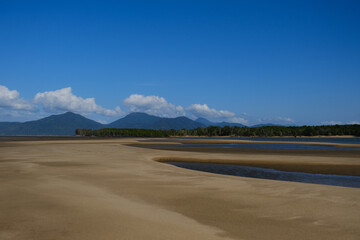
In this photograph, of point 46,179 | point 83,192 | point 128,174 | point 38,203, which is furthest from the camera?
point 128,174

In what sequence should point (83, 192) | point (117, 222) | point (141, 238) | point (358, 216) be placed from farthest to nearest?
1. point (83, 192)
2. point (358, 216)
3. point (117, 222)
4. point (141, 238)

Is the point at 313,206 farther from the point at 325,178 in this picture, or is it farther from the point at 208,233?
the point at 325,178

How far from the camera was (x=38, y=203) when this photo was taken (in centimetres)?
1012

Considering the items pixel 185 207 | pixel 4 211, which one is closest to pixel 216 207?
pixel 185 207

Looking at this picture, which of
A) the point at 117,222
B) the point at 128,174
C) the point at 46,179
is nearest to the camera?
the point at 117,222

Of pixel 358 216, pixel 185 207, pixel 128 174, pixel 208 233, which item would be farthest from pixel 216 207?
pixel 128 174

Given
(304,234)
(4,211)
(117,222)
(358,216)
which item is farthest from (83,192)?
(358,216)

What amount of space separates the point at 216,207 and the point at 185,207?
1.14 meters

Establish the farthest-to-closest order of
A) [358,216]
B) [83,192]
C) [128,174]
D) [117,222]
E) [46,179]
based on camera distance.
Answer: [128,174]
[46,179]
[83,192]
[358,216]
[117,222]

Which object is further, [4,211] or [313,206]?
[313,206]

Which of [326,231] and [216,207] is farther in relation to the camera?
[216,207]

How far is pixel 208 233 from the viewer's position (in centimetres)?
746

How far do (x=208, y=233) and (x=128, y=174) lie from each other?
37.7ft

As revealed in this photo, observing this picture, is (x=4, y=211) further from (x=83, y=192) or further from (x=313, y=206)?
(x=313, y=206)
